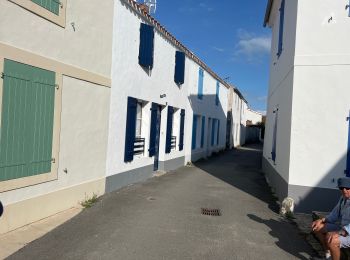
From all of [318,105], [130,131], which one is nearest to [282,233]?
[318,105]

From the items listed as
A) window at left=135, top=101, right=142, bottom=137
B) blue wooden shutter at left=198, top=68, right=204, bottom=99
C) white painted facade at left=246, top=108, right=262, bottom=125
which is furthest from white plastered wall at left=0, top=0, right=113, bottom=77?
white painted facade at left=246, top=108, right=262, bottom=125

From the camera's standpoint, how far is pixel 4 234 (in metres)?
5.61

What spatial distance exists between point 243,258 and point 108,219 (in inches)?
108

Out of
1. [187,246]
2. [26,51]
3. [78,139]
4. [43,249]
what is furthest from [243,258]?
[26,51]

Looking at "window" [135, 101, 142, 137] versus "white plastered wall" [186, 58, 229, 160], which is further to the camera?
"white plastered wall" [186, 58, 229, 160]

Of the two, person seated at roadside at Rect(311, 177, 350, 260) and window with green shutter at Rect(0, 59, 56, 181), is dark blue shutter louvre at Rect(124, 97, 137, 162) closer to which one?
window with green shutter at Rect(0, 59, 56, 181)

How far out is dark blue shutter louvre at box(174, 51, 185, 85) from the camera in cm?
1445

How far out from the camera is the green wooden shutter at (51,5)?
619 centimetres

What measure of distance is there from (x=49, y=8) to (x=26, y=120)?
203 cm

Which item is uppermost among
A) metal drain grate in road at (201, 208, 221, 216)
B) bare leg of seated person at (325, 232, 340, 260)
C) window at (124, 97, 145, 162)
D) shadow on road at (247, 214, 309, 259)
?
window at (124, 97, 145, 162)

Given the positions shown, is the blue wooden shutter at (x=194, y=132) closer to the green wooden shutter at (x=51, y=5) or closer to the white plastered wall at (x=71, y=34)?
the white plastered wall at (x=71, y=34)

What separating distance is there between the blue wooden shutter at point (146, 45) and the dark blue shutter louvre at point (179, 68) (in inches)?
122

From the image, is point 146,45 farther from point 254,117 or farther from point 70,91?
point 254,117

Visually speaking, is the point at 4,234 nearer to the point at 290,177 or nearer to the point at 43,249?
the point at 43,249
